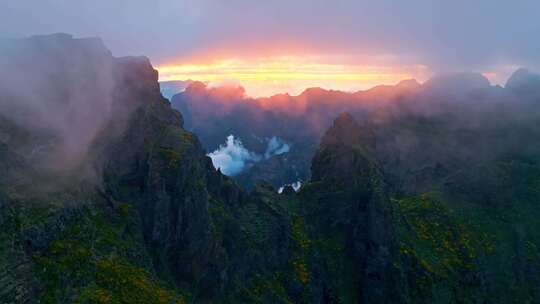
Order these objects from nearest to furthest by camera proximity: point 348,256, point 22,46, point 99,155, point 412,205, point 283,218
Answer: point 99,155 → point 22,46 → point 283,218 → point 348,256 → point 412,205

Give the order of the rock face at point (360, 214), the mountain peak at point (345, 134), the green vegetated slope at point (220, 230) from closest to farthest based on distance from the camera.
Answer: the green vegetated slope at point (220, 230) < the rock face at point (360, 214) < the mountain peak at point (345, 134)

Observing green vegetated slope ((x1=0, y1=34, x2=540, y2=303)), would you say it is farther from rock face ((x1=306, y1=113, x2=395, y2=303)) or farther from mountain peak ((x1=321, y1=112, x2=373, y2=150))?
mountain peak ((x1=321, y1=112, x2=373, y2=150))

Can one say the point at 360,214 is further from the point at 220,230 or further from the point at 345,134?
the point at 220,230

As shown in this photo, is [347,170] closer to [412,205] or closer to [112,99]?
[412,205]

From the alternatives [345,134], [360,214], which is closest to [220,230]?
[360,214]

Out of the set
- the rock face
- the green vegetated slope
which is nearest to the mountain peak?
the green vegetated slope

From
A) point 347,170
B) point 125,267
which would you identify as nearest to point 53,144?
point 125,267

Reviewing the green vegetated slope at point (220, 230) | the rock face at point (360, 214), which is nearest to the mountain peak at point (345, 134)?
the green vegetated slope at point (220, 230)

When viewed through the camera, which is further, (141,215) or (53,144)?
(141,215)

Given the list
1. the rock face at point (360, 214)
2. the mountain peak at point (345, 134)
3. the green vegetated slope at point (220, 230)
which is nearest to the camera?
the green vegetated slope at point (220, 230)

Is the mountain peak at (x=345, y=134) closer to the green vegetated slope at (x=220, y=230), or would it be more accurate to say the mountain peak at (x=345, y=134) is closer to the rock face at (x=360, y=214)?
the green vegetated slope at (x=220, y=230)

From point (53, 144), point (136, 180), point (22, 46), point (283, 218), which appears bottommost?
point (283, 218)
